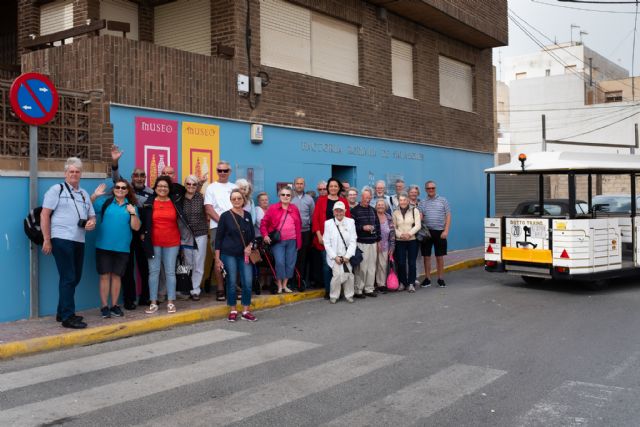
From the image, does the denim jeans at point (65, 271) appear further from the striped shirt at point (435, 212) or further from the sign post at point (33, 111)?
the striped shirt at point (435, 212)

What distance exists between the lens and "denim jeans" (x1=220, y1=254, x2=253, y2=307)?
8.28 m

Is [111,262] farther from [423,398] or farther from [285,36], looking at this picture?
[285,36]

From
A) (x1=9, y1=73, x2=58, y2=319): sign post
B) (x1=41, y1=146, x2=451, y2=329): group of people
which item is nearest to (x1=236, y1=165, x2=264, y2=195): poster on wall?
(x1=41, y1=146, x2=451, y2=329): group of people

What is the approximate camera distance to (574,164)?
407 inches

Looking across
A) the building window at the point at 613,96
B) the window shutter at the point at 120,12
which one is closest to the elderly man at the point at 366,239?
the window shutter at the point at 120,12

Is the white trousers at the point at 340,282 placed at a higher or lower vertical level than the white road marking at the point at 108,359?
→ higher

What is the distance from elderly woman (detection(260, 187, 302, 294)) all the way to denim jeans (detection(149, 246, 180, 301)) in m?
1.62

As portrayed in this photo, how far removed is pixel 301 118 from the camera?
12.6m

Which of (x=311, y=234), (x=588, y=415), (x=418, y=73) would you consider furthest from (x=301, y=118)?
(x=588, y=415)

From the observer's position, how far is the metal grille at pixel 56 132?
8016 mm

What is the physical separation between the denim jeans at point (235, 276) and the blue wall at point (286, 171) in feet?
6.61

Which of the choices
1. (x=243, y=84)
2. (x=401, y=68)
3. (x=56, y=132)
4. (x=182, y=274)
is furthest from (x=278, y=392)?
(x=401, y=68)

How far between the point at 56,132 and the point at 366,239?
499 centimetres

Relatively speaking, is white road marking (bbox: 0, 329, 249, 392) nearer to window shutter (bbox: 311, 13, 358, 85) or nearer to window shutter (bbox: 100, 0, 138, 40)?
window shutter (bbox: 100, 0, 138, 40)
